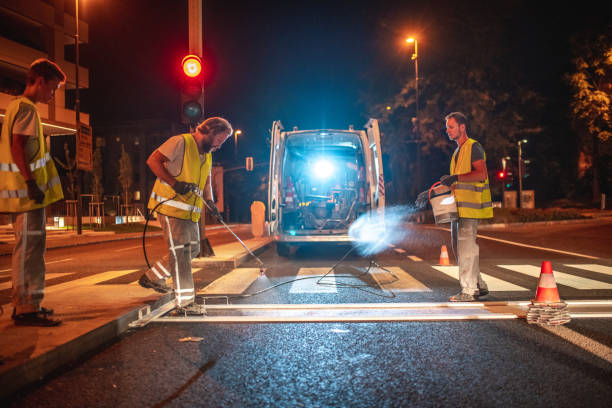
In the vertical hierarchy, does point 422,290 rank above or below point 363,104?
below

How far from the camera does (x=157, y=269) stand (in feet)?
16.9

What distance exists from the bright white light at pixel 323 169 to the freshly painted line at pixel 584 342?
29.3 ft

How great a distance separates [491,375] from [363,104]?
33.3 metres

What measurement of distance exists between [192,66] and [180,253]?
4.90 metres

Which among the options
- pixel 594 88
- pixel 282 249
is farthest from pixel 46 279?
pixel 594 88

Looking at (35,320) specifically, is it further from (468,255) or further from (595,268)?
(595,268)

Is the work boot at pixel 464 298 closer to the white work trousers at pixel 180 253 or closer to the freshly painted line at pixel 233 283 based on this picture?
the freshly painted line at pixel 233 283

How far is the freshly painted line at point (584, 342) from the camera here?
3578mm

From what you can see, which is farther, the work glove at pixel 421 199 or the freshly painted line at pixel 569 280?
the freshly painted line at pixel 569 280

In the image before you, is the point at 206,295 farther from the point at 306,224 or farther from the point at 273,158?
the point at 306,224

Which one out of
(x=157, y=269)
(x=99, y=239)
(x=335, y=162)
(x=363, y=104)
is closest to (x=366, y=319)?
(x=157, y=269)

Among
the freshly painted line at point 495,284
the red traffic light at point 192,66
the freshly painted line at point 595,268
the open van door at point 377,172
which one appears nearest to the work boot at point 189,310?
the freshly painted line at point 495,284

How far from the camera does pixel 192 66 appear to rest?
875cm

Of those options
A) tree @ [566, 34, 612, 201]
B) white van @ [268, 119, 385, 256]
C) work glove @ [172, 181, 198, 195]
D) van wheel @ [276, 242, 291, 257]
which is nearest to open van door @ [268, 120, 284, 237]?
white van @ [268, 119, 385, 256]
